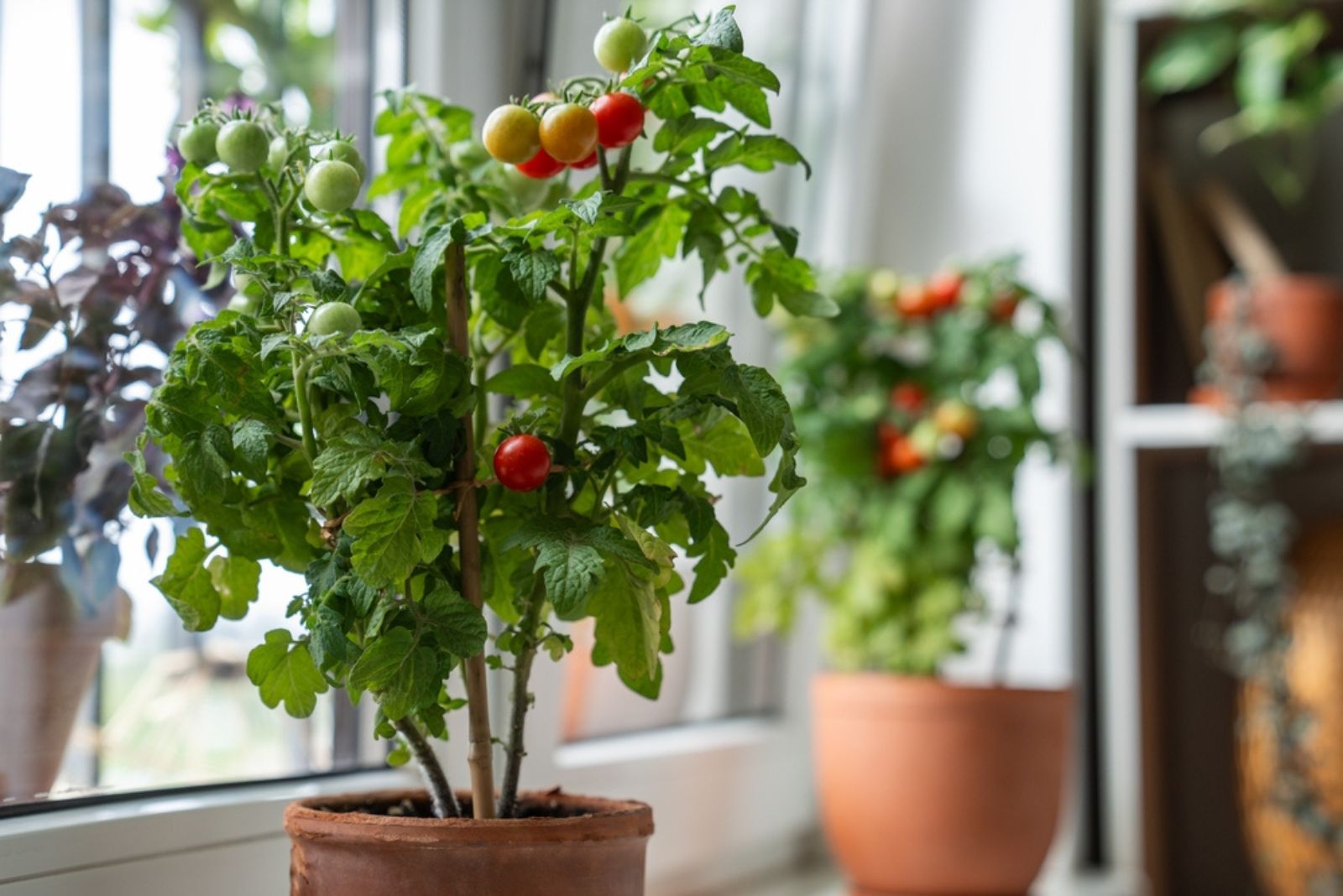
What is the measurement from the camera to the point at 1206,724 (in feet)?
6.53

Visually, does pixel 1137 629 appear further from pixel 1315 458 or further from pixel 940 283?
pixel 940 283

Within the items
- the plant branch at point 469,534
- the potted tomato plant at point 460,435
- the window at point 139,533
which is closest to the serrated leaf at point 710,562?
the potted tomato plant at point 460,435

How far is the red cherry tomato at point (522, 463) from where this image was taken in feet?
1.91

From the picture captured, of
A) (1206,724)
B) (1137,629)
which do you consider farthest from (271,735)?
(1206,724)

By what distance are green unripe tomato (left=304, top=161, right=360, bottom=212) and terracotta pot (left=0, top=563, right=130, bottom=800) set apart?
0.97 ft

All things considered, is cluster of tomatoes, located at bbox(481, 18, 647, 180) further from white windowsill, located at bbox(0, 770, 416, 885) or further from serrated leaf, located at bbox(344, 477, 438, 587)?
white windowsill, located at bbox(0, 770, 416, 885)

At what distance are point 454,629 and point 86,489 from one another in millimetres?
307

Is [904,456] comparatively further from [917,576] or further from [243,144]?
[243,144]

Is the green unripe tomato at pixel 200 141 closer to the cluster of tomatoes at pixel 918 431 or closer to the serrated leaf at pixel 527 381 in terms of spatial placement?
the serrated leaf at pixel 527 381

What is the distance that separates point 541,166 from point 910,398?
Result: 926 millimetres

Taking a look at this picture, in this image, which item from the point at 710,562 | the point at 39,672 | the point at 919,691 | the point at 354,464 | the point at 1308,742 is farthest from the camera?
the point at 1308,742

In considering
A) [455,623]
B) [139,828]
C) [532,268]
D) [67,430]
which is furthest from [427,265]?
[139,828]

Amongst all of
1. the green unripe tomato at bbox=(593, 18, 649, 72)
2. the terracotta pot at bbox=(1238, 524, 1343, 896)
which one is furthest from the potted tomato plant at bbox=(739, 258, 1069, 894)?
the green unripe tomato at bbox=(593, 18, 649, 72)

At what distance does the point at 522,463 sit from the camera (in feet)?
1.91
